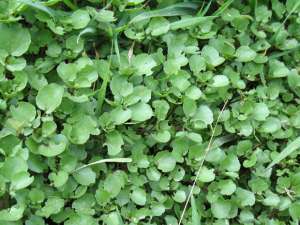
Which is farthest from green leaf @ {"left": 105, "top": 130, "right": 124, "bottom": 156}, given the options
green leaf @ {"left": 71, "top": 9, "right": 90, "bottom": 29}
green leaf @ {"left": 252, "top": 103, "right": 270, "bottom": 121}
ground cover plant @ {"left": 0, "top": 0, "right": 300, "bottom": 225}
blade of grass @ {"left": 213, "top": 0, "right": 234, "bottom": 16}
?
blade of grass @ {"left": 213, "top": 0, "right": 234, "bottom": 16}

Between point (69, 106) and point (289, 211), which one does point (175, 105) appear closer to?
point (69, 106)

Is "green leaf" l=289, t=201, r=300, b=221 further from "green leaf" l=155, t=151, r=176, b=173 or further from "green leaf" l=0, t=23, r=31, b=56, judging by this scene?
"green leaf" l=0, t=23, r=31, b=56

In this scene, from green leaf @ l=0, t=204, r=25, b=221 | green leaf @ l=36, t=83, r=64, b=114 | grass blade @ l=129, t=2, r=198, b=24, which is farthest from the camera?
grass blade @ l=129, t=2, r=198, b=24

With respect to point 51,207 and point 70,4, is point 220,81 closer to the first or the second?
point 70,4

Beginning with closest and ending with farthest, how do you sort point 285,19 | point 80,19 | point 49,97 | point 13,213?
point 13,213
point 49,97
point 80,19
point 285,19

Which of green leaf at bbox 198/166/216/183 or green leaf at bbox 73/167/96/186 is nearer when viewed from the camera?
green leaf at bbox 73/167/96/186

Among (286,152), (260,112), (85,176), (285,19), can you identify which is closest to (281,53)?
(285,19)

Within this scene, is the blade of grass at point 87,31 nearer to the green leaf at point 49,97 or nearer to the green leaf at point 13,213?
the green leaf at point 49,97

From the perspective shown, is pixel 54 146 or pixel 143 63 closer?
pixel 54 146

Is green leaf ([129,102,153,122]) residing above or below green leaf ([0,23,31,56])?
below
